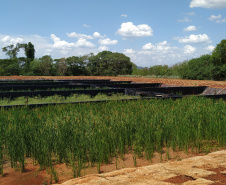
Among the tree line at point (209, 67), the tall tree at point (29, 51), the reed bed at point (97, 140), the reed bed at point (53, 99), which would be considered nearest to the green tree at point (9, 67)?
the tall tree at point (29, 51)

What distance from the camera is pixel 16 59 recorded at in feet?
150

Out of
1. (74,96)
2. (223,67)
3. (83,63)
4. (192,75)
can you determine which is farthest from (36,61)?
(74,96)

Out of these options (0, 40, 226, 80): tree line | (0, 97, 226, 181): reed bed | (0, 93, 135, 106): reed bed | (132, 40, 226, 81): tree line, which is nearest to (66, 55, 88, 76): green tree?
(0, 40, 226, 80): tree line

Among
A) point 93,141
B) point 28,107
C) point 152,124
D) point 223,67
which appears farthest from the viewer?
point 223,67

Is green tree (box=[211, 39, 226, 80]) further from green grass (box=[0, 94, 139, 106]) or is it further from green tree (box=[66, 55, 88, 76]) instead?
green tree (box=[66, 55, 88, 76])

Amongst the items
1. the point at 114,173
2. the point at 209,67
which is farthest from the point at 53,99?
the point at 209,67

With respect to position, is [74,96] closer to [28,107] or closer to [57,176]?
[28,107]

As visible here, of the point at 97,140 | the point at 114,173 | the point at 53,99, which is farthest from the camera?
the point at 53,99

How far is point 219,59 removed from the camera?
87.2 feet

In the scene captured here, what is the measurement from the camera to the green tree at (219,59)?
26.3m

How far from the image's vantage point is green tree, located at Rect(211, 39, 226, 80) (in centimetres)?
2634

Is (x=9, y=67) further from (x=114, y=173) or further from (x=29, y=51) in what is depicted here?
(x=114, y=173)

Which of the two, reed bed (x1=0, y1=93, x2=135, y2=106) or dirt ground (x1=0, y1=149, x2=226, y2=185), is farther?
reed bed (x1=0, y1=93, x2=135, y2=106)

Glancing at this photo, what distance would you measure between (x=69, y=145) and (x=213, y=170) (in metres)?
2.00
